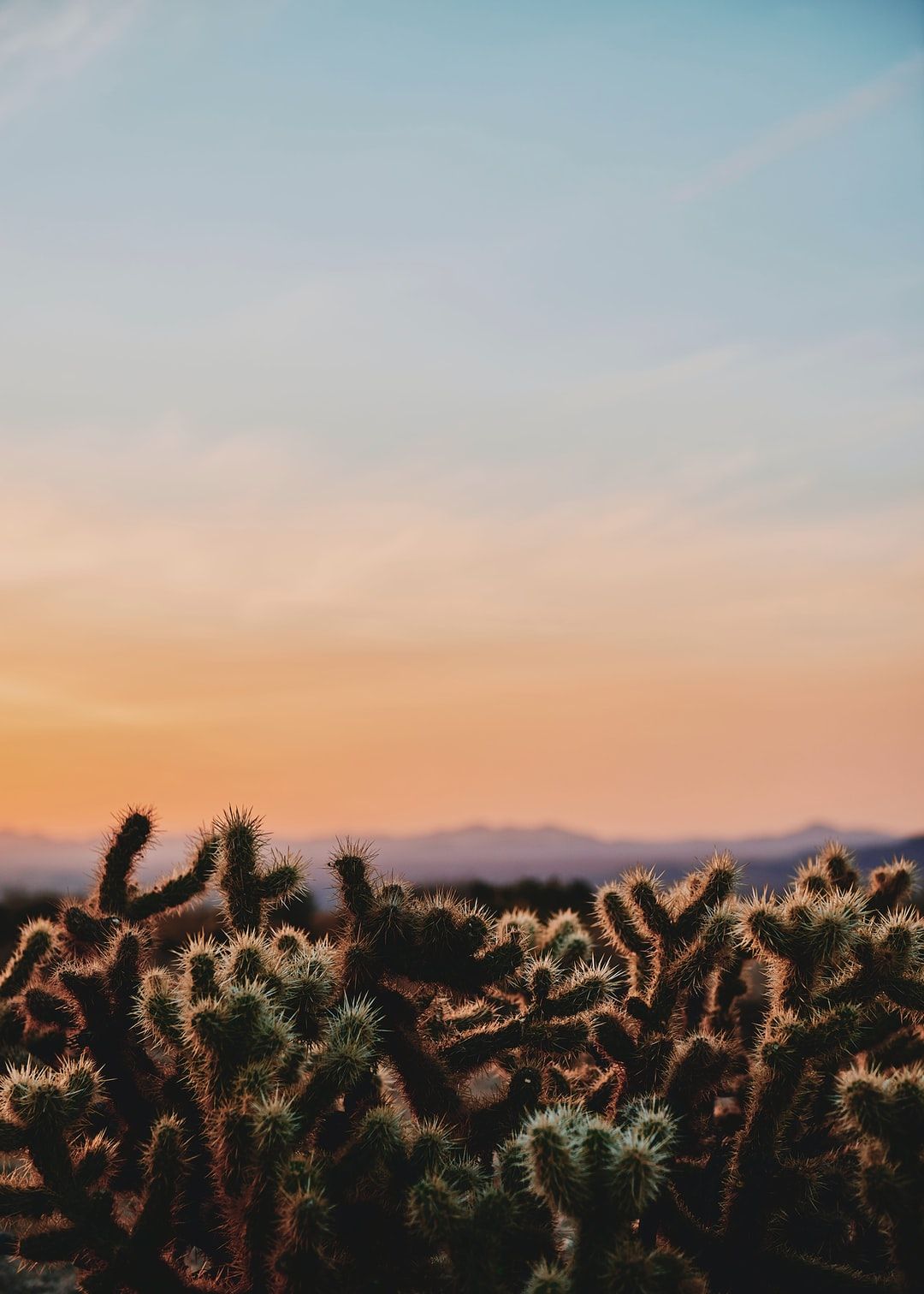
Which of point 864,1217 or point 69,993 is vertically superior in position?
point 69,993

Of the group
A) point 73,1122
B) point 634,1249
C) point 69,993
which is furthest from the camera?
point 69,993

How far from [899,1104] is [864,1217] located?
1.00m

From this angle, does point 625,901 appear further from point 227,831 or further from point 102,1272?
point 102,1272

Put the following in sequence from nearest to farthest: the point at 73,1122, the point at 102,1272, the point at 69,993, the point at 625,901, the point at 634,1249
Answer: the point at 634,1249
the point at 102,1272
the point at 73,1122
the point at 69,993
the point at 625,901

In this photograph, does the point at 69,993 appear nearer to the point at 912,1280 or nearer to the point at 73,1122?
the point at 73,1122

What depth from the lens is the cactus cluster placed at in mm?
3125

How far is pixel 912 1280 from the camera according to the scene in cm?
315

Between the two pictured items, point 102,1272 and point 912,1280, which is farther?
point 102,1272

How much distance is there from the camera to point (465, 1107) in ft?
12.6

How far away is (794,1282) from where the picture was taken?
11.3 feet

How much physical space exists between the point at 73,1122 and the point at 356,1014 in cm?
104

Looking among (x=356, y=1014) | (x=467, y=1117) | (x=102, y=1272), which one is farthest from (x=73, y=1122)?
(x=467, y=1117)

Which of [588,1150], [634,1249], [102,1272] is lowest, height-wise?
[102,1272]

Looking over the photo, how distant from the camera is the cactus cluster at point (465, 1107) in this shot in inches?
123
